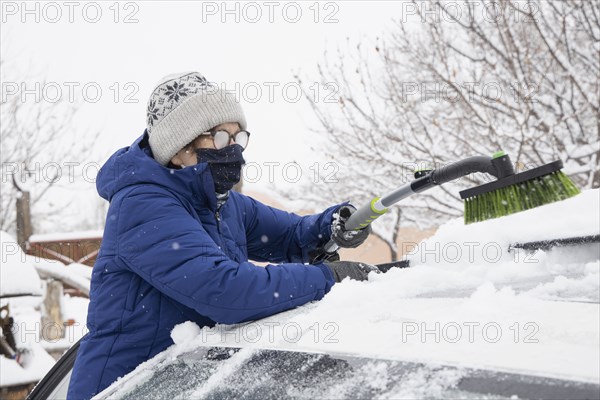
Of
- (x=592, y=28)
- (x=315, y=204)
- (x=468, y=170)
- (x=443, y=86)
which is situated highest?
(x=592, y=28)

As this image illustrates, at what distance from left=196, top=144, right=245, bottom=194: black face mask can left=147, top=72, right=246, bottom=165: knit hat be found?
84mm

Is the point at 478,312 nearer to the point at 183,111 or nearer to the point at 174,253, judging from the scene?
the point at 174,253

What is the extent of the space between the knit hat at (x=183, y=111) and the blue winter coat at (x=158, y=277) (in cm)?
11

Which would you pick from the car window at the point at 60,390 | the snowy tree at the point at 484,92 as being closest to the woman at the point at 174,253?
the car window at the point at 60,390

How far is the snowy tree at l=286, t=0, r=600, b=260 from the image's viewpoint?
19.5ft

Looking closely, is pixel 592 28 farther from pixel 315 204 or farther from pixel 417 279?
pixel 417 279

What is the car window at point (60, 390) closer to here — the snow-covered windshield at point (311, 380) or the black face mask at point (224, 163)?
the black face mask at point (224, 163)

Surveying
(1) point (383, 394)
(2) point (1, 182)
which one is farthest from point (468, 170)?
(2) point (1, 182)

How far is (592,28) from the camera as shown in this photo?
6184 mm

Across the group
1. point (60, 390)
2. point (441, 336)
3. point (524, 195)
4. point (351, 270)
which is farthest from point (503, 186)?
point (60, 390)

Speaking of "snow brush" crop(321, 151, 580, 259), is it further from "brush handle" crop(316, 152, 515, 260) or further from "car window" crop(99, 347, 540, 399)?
"car window" crop(99, 347, 540, 399)

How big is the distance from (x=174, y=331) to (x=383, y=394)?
867 millimetres

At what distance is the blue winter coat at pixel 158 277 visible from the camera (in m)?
1.72

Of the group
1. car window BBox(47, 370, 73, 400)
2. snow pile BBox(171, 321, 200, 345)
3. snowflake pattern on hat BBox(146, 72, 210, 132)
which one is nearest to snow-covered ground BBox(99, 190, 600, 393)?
snow pile BBox(171, 321, 200, 345)
